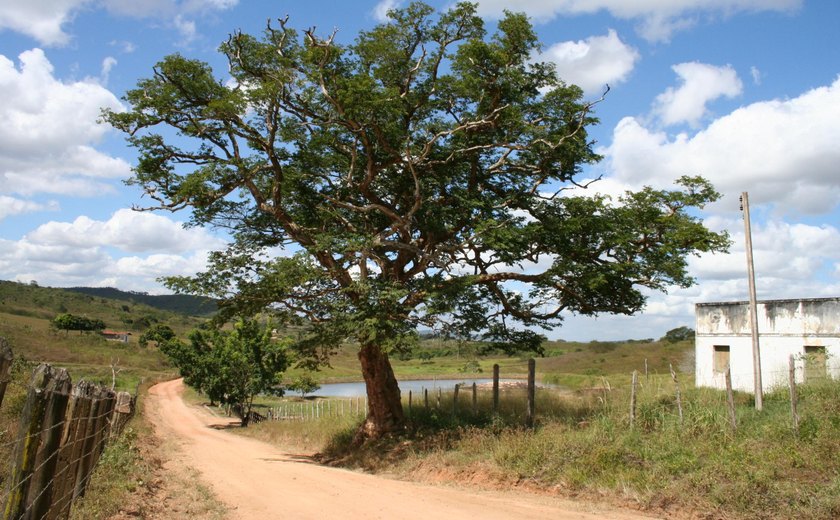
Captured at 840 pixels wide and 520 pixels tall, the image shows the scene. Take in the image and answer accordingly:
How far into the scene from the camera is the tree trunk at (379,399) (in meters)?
18.4

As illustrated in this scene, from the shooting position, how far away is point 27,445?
4754 mm

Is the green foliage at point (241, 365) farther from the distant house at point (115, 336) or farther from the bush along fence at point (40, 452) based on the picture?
the distant house at point (115, 336)

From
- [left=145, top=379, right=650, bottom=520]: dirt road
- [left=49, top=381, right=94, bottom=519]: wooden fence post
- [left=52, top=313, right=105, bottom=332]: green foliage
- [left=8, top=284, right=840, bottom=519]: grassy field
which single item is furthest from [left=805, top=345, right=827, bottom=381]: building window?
[left=52, top=313, right=105, bottom=332]: green foliage

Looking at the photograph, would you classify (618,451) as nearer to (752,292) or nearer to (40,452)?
(752,292)

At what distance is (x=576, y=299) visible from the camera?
58.1 ft

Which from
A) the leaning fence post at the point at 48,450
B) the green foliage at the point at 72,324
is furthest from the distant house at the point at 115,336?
the leaning fence post at the point at 48,450

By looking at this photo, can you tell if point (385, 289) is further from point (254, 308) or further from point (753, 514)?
point (753, 514)

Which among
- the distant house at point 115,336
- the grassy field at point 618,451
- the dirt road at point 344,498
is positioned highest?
the distant house at point 115,336

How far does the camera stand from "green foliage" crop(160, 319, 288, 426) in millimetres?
35037

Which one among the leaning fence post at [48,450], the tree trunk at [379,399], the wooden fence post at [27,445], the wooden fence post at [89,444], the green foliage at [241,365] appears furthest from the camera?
the green foliage at [241,365]

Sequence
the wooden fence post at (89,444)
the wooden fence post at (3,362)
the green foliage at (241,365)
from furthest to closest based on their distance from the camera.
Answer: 1. the green foliage at (241,365)
2. the wooden fence post at (89,444)
3. the wooden fence post at (3,362)

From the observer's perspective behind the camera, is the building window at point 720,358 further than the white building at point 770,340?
Yes

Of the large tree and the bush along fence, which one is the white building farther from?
the bush along fence

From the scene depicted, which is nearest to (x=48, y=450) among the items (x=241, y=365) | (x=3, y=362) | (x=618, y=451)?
(x=3, y=362)
